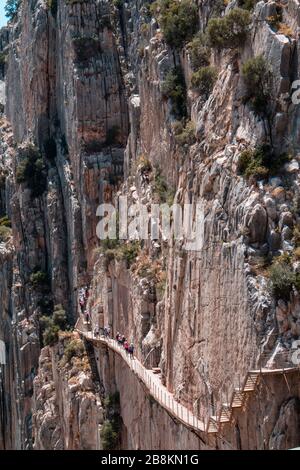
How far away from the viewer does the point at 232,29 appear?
3544 cm

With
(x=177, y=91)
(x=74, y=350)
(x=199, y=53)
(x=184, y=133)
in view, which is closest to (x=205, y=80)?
(x=199, y=53)

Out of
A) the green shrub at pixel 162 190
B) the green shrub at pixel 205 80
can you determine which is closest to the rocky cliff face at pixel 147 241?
the green shrub at pixel 162 190

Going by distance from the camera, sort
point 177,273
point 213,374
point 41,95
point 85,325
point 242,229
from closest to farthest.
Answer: point 242,229
point 213,374
point 177,273
point 85,325
point 41,95

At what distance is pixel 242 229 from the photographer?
104 ft

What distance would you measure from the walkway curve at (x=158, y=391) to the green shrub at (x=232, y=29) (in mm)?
12702

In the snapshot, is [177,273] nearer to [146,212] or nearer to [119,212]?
[146,212]

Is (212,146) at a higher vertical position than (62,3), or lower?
lower

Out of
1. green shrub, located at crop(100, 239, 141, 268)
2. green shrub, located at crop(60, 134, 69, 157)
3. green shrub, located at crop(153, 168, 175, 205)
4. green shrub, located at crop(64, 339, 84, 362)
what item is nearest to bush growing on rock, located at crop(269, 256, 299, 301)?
green shrub, located at crop(153, 168, 175, 205)

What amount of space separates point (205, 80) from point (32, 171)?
103 feet

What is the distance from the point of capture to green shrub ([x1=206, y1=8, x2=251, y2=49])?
115 feet

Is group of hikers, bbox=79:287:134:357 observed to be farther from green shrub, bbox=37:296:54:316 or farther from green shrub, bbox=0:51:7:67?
green shrub, bbox=0:51:7:67

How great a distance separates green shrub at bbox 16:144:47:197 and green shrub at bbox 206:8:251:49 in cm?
3202

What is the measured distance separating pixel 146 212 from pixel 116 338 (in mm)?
6400

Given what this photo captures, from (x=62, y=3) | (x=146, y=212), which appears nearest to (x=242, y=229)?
(x=146, y=212)
